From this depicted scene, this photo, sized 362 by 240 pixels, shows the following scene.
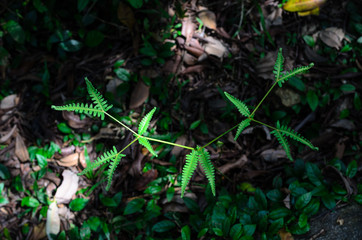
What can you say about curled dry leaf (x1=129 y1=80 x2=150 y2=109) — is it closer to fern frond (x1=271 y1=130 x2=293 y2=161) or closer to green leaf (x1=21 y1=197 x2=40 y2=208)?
green leaf (x1=21 y1=197 x2=40 y2=208)

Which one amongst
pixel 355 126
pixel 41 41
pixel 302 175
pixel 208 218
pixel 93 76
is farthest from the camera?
pixel 41 41

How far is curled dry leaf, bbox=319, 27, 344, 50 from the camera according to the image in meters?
2.83

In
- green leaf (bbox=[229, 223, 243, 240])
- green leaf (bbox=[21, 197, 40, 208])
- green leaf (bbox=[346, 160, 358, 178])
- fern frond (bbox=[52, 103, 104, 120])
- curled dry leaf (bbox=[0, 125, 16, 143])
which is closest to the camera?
fern frond (bbox=[52, 103, 104, 120])

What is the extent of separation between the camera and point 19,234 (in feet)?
8.70

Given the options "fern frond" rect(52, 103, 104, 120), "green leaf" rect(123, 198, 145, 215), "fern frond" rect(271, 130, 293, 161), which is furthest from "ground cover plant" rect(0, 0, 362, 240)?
"fern frond" rect(52, 103, 104, 120)

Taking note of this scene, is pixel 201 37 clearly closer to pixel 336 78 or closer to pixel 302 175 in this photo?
pixel 336 78

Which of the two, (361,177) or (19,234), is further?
(19,234)

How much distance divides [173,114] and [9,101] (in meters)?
1.77

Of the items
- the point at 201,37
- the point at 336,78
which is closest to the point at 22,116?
the point at 201,37

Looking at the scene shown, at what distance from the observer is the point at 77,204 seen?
2.59 metres

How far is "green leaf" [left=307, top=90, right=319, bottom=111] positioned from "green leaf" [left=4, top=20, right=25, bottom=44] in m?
2.92

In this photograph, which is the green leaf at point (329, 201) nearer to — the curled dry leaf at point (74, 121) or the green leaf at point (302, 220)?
the green leaf at point (302, 220)

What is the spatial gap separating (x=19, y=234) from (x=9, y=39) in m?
1.99

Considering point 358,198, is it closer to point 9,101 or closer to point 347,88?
point 347,88
